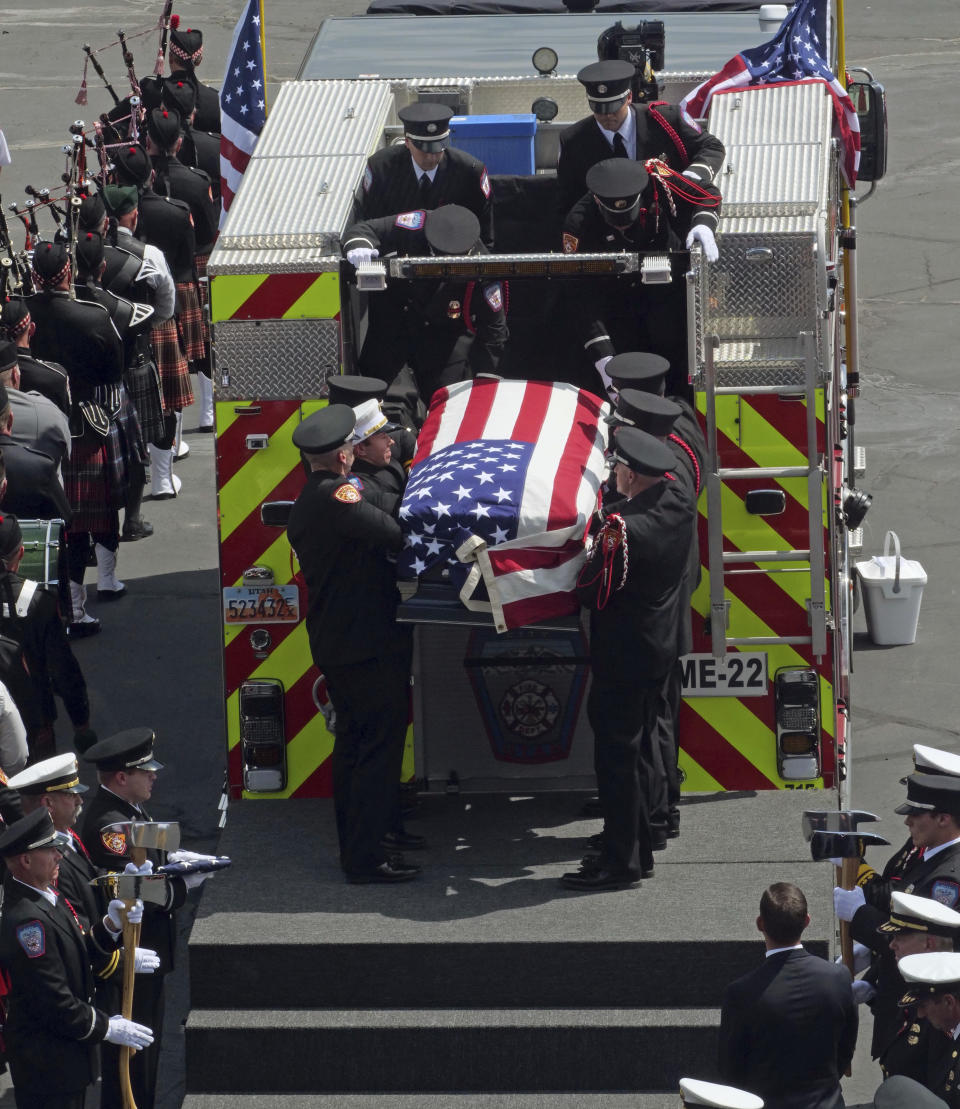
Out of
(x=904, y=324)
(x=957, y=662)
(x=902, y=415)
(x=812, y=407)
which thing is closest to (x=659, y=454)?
(x=812, y=407)

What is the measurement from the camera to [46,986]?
21.5 ft

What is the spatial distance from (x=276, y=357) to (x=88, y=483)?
3.65m

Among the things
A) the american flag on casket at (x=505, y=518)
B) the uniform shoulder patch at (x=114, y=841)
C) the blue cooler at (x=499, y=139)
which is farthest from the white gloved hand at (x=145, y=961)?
the blue cooler at (x=499, y=139)

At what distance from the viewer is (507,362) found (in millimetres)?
9078

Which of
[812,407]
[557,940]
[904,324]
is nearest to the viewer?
[557,940]

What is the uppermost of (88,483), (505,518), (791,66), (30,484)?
(791,66)

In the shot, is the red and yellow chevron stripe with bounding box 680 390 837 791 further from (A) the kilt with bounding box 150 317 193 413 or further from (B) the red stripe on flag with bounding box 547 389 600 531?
(A) the kilt with bounding box 150 317 193 413

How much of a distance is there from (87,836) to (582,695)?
6.50 feet

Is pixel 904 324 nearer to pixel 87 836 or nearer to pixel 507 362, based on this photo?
pixel 507 362

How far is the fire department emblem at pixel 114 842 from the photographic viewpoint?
7.21 m

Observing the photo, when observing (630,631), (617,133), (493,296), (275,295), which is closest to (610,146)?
(617,133)

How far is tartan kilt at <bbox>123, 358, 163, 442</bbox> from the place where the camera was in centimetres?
1208

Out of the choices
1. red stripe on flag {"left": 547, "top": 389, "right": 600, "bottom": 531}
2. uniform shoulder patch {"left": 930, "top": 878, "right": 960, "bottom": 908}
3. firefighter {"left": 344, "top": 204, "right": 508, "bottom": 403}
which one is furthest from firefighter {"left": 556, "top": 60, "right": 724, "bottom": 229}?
uniform shoulder patch {"left": 930, "top": 878, "right": 960, "bottom": 908}

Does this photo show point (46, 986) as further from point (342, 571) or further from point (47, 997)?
point (342, 571)
